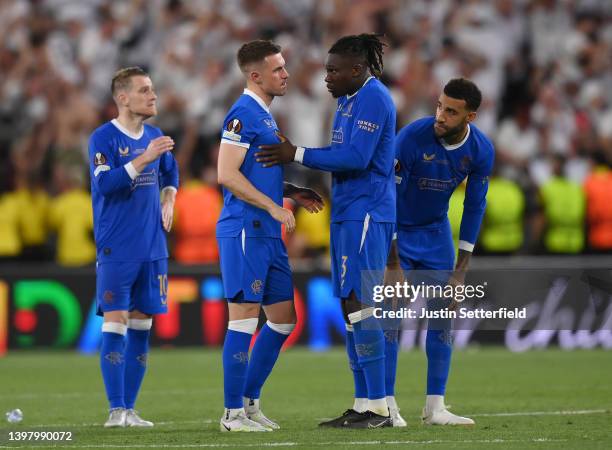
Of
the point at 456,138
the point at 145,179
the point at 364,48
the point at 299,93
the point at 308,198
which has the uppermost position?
the point at 299,93

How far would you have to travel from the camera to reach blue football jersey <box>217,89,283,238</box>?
7824 millimetres

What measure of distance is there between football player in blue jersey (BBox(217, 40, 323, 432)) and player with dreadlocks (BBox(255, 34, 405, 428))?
0.55 feet

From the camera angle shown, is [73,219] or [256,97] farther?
[73,219]

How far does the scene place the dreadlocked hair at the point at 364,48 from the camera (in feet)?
25.9

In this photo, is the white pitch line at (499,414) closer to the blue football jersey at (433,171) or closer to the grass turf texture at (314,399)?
the grass turf texture at (314,399)

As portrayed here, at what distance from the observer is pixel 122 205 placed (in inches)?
339

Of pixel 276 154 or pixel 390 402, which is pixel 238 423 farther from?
pixel 276 154

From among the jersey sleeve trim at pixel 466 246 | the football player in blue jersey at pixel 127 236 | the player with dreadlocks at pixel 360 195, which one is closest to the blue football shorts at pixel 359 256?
the player with dreadlocks at pixel 360 195

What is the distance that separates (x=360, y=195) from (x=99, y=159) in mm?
1905

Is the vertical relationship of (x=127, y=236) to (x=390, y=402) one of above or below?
above

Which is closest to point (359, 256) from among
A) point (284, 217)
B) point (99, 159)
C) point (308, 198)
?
point (284, 217)

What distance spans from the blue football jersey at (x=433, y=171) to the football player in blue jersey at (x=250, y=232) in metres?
0.91

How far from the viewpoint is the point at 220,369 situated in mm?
12930

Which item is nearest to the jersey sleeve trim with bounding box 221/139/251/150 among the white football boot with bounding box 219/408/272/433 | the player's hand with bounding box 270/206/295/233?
the player's hand with bounding box 270/206/295/233
